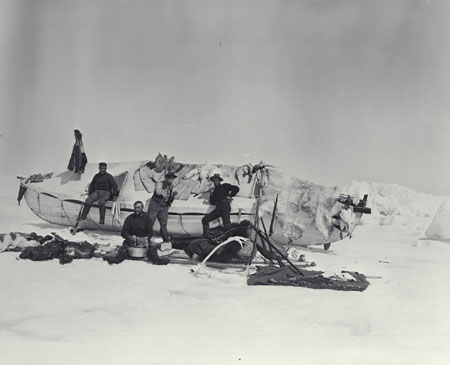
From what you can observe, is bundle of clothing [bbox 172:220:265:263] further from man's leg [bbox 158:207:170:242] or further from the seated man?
man's leg [bbox 158:207:170:242]

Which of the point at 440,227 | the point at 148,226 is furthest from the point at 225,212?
the point at 440,227

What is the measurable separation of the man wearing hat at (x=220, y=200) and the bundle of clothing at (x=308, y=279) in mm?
1394

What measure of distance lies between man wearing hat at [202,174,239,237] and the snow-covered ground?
52.4 inches

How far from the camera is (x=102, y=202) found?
688 cm

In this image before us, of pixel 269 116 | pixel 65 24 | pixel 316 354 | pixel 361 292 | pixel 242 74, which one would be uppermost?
pixel 65 24

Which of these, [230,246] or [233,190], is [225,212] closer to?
[233,190]

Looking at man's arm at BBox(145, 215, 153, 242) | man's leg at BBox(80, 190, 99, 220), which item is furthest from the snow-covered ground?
man's leg at BBox(80, 190, 99, 220)

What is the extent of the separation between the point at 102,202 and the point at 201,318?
3464 mm

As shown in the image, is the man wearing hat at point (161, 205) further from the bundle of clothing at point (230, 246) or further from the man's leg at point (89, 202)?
the bundle of clothing at point (230, 246)

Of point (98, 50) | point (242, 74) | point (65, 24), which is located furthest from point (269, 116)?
point (65, 24)

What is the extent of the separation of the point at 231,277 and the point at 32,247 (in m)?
2.44

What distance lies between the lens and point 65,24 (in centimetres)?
573

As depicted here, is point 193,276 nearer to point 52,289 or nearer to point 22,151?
point 52,289

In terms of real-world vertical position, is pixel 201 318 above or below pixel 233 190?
below
